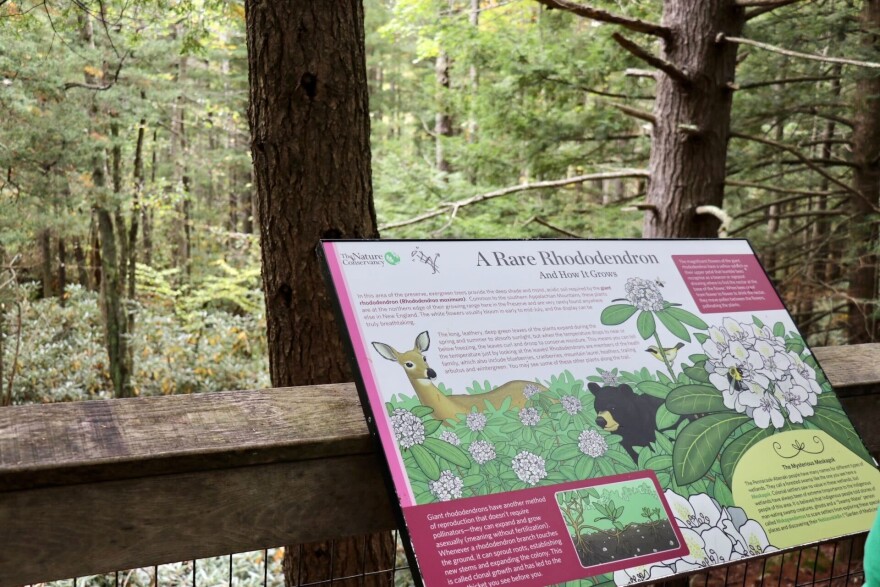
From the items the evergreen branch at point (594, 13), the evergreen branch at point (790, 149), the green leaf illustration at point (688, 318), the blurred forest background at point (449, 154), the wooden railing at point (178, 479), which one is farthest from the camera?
the blurred forest background at point (449, 154)

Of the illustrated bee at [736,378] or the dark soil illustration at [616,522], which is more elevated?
the illustrated bee at [736,378]

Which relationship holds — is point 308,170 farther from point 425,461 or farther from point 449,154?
point 449,154

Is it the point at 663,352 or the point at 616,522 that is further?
the point at 663,352

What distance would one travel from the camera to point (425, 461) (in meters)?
1.24

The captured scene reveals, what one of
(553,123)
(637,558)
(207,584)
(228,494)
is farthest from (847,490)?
(553,123)

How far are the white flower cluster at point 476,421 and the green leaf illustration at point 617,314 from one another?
40cm

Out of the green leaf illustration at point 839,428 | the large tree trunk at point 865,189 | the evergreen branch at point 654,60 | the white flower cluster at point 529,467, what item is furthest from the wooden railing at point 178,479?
the large tree trunk at point 865,189

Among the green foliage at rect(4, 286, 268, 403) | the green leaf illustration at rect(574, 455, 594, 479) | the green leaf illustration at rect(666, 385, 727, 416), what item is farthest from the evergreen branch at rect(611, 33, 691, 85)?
the green foliage at rect(4, 286, 268, 403)

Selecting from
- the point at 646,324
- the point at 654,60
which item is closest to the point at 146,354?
the point at 654,60

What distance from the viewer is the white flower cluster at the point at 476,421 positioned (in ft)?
4.31

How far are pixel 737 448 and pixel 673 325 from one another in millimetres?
303

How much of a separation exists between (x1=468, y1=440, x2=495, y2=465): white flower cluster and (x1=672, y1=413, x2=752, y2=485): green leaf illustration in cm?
39

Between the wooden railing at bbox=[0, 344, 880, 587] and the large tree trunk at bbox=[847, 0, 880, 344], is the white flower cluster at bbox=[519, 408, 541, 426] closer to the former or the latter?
the wooden railing at bbox=[0, 344, 880, 587]

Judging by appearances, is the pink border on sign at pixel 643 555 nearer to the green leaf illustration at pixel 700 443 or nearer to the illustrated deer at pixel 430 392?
the green leaf illustration at pixel 700 443
